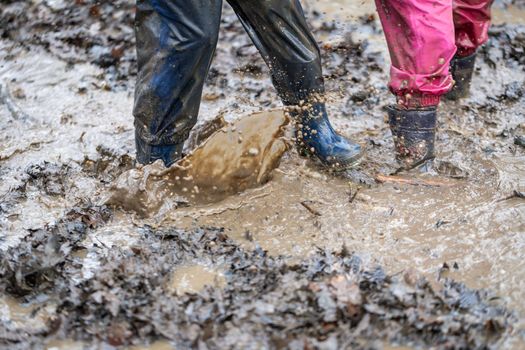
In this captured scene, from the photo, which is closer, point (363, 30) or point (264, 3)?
point (264, 3)

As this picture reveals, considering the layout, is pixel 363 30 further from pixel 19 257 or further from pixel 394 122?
pixel 19 257

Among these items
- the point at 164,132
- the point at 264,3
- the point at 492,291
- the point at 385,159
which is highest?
the point at 264,3

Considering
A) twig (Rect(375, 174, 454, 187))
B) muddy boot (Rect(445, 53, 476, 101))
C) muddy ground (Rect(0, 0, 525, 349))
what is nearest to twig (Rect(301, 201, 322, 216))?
muddy ground (Rect(0, 0, 525, 349))

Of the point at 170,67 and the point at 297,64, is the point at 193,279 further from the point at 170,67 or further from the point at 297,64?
the point at 297,64

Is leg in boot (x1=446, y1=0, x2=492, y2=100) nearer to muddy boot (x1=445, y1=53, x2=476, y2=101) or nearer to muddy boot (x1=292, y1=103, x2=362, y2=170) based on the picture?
muddy boot (x1=445, y1=53, x2=476, y2=101)

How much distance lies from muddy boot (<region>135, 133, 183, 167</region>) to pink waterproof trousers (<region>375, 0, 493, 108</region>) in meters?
1.23

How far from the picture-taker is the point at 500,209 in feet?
10.8

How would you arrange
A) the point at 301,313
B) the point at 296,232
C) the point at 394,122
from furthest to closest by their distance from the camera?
the point at 394,122
the point at 296,232
the point at 301,313

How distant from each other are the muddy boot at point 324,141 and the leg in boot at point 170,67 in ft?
2.16

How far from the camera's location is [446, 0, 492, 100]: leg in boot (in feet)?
14.4

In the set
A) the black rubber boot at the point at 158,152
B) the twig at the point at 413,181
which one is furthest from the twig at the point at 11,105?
the twig at the point at 413,181

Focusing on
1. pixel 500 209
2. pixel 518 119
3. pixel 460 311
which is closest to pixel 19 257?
pixel 460 311

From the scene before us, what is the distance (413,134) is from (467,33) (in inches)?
48.8

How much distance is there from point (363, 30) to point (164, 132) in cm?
294
